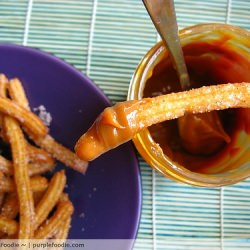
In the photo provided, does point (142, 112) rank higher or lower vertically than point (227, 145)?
higher

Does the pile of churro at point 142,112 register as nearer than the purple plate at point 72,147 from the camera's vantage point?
Yes

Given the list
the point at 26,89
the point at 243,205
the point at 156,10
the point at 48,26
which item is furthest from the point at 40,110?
the point at 243,205

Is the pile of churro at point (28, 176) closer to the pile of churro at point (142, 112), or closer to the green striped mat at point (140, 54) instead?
the green striped mat at point (140, 54)

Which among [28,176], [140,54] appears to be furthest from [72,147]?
[140,54]

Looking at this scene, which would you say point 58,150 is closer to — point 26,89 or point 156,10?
point 26,89

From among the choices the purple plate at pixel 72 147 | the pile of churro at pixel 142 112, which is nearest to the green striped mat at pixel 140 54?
the purple plate at pixel 72 147

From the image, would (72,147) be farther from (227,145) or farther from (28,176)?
(227,145)
